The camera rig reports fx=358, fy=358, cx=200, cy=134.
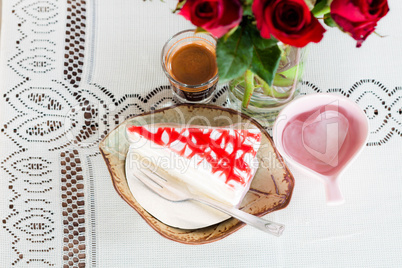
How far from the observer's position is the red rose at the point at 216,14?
35 centimetres

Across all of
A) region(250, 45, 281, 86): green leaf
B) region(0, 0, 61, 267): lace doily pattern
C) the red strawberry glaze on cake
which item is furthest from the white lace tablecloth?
region(250, 45, 281, 86): green leaf

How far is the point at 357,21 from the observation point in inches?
14.6

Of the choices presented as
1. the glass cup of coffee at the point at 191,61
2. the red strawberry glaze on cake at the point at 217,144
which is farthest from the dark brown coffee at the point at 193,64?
the red strawberry glaze on cake at the point at 217,144

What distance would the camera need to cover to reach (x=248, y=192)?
26.3 inches

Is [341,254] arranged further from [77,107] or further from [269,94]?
[77,107]

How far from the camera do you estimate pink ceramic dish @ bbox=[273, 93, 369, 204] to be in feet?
1.83

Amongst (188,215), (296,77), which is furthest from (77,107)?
(296,77)

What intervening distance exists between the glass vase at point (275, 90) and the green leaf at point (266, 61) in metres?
0.06

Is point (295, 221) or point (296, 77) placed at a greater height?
point (296, 77)

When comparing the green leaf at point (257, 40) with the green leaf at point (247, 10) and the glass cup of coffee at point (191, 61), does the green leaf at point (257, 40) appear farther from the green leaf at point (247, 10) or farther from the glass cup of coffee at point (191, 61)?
the glass cup of coffee at point (191, 61)

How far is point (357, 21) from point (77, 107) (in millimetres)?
546

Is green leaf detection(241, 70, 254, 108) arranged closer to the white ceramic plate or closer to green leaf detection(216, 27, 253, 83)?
green leaf detection(216, 27, 253, 83)

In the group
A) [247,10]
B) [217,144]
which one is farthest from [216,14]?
[217,144]

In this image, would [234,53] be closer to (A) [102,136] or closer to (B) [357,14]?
(B) [357,14]
